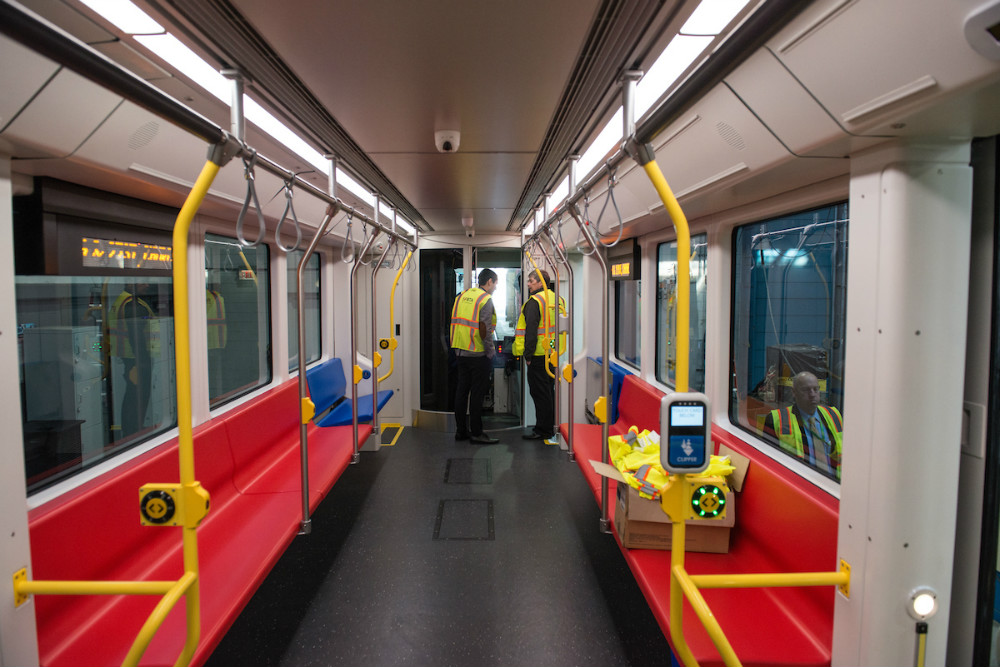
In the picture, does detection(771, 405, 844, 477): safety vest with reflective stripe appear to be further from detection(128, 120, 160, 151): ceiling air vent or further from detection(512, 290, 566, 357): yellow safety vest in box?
detection(128, 120, 160, 151): ceiling air vent

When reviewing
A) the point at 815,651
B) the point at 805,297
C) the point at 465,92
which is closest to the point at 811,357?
the point at 805,297

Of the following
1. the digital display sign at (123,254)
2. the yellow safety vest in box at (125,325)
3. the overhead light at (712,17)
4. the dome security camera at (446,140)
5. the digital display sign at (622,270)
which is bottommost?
the yellow safety vest in box at (125,325)

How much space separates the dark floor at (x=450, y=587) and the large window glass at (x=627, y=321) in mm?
1694

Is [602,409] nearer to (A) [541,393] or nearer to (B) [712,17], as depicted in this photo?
(B) [712,17]

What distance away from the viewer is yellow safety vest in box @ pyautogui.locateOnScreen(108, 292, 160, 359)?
9.40ft

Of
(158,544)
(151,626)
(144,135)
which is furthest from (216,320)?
(151,626)

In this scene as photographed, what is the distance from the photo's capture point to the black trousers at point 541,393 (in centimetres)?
621

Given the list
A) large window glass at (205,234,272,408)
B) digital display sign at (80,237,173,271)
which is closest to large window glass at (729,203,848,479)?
digital display sign at (80,237,173,271)

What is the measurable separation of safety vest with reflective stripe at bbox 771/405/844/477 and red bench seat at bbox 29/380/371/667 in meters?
2.78

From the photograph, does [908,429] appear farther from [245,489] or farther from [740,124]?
[245,489]

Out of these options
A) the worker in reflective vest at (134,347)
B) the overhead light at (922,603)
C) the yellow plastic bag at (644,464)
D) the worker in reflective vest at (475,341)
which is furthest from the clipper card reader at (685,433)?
the worker in reflective vest at (475,341)

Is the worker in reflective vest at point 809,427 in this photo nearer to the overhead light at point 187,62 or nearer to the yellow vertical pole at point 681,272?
the yellow vertical pole at point 681,272

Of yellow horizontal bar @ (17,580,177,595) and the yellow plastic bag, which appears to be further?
the yellow plastic bag

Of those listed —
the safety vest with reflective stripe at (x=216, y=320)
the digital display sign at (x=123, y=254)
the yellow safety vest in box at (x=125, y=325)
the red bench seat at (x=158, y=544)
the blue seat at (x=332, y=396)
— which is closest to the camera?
the red bench seat at (x=158, y=544)
